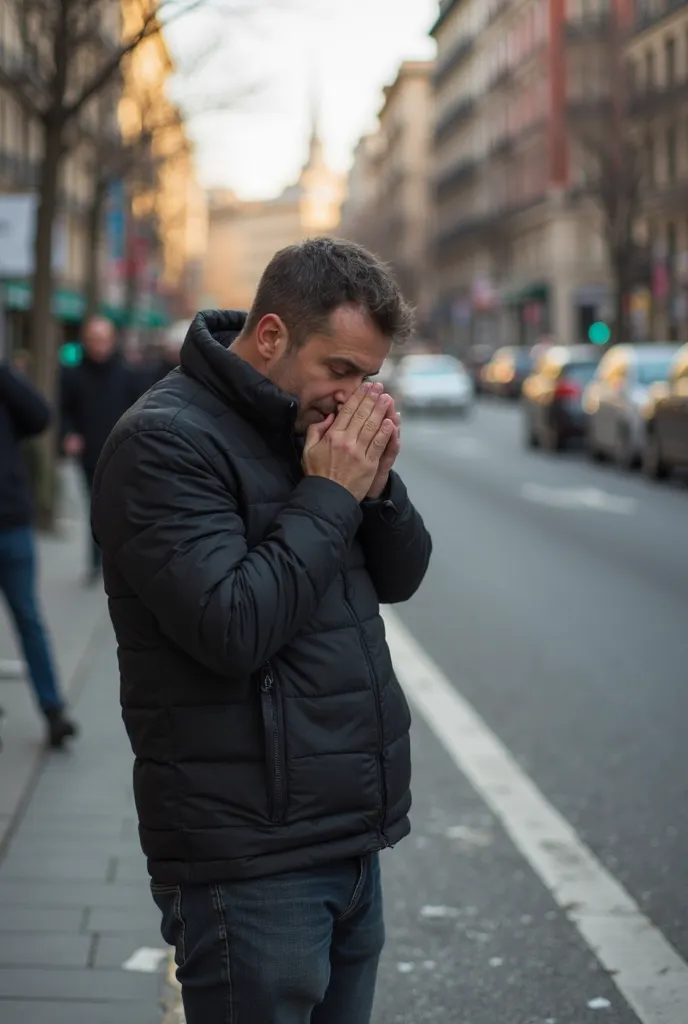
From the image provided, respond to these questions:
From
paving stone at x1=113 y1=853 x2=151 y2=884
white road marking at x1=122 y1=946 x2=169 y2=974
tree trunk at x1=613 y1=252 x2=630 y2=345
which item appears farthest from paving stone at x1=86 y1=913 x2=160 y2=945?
tree trunk at x1=613 y1=252 x2=630 y2=345

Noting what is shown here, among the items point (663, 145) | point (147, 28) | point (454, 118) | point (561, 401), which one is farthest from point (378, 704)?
point (454, 118)

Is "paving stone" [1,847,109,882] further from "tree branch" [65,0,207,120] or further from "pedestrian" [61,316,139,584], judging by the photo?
"tree branch" [65,0,207,120]

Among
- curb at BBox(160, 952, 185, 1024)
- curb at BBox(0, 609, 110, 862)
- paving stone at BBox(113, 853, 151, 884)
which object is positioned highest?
curb at BBox(0, 609, 110, 862)

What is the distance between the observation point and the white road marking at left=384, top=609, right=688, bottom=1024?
4.26m

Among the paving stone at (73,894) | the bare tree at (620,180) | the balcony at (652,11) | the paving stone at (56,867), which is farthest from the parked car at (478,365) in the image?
the paving stone at (73,894)

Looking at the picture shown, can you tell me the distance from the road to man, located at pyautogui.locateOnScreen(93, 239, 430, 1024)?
1.63m

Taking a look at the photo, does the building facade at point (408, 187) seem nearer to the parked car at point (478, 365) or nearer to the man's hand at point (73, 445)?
the parked car at point (478, 365)

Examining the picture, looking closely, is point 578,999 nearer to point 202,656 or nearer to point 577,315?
point 202,656

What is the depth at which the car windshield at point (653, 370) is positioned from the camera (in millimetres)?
23797

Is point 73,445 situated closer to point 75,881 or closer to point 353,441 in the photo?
point 75,881

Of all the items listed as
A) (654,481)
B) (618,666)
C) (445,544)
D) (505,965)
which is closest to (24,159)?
(654,481)

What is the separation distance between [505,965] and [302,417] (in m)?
2.29

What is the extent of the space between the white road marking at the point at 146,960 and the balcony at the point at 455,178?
9113cm

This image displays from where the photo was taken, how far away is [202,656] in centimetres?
246
